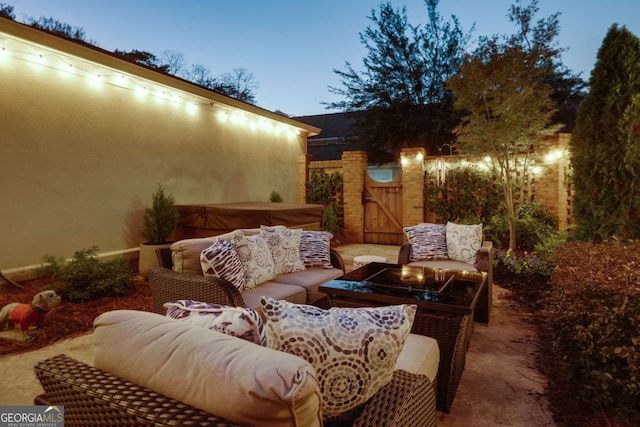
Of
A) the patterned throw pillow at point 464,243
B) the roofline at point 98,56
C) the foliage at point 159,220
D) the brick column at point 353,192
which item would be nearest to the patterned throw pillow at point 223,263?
Result: the patterned throw pillow at point 464,243

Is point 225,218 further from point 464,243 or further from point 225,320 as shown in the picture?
point 225,320

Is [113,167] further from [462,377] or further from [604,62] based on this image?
[604,62]

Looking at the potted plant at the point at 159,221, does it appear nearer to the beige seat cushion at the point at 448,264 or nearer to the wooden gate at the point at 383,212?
the beige seat cushion at the point at 448,264

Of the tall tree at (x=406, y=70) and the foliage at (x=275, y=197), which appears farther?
the tall tree at (x=406, y=70)

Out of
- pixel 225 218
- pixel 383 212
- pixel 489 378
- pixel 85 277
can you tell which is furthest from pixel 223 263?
pixel 383 212

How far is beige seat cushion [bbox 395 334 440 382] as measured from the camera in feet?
5.92

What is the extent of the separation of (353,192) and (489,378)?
6.35 metres

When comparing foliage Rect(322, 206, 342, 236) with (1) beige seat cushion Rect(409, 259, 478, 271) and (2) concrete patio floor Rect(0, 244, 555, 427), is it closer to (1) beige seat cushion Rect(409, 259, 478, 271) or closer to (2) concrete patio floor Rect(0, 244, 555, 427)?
(1) beige seat cushion Rect(409, 259, 478, 271)

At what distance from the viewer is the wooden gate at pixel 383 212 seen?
332 inches

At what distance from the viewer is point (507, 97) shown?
5.87 metres

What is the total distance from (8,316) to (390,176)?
11535mm

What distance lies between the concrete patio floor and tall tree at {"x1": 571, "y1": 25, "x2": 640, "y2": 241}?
5.80 ft

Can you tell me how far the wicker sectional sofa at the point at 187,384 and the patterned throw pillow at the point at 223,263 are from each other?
1608 millimetres

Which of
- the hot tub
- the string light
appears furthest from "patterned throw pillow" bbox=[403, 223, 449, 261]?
the string light
